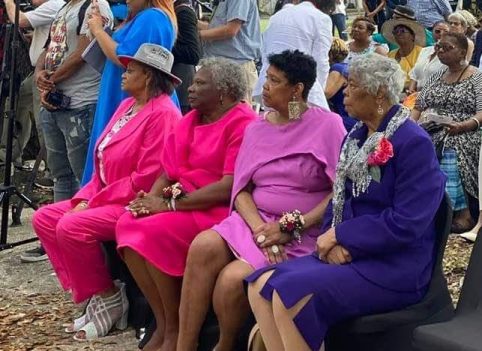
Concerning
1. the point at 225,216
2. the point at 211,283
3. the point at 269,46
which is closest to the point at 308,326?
the point at 211,283

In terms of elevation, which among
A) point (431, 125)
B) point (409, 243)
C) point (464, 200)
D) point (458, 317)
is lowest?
point (464, 200)

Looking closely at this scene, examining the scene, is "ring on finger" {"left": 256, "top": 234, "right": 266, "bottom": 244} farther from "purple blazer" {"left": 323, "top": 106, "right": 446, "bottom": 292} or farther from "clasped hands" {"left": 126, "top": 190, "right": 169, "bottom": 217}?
"clasped hands" {"left": 126, "top": 190, "right": 169, "bottom": 217}

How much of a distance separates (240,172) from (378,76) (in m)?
0.87

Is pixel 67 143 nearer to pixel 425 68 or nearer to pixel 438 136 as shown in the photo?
pixel 438 136

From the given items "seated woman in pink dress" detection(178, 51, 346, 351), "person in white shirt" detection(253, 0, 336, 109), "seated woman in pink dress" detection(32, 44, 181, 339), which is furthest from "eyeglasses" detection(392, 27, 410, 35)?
"seated woman in pink dress" detection(178, 51, 346, 351)

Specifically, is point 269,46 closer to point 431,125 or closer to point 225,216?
point 431,125

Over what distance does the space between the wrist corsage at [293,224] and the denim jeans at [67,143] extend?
7.43 ft

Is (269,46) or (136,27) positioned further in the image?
(269,46)

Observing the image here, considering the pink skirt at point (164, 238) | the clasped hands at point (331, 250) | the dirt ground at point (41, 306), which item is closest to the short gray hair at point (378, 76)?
the clasped hands at point (331, 250)

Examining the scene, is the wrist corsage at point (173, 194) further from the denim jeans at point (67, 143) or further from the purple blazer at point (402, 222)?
the denim jeans at point (67, 143)

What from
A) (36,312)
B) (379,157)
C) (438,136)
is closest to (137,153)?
(36,312)

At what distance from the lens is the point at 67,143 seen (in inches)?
232

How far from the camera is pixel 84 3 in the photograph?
584 cm

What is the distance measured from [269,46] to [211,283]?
227 cm
